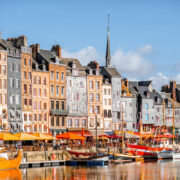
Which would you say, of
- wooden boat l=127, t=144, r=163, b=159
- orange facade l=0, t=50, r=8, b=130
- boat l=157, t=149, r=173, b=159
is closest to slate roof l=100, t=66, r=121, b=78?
boat l=157, t=149, r=173, b=159

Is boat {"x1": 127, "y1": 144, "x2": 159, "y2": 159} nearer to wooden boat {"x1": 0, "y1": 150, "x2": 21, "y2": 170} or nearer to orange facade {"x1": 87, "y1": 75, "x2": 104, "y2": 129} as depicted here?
orange facade {"x1": 87, "y1": 75, "x2": 104, "y2": 129}

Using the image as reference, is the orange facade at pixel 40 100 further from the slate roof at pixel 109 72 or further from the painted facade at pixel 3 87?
the slate roof at pixel 109 72

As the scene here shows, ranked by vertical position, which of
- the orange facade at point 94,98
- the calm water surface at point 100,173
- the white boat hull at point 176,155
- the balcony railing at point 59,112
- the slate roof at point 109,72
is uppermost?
the slate roof at point 109,72

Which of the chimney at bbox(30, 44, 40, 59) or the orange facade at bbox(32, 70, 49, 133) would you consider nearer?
the orange facade at bbox(32, 70, 49, 133)

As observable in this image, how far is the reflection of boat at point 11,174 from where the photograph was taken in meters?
63.6

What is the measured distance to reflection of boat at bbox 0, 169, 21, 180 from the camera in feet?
209

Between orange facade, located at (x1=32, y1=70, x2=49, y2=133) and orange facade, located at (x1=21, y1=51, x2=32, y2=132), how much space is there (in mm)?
974

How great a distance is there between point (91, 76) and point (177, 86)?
35952mm

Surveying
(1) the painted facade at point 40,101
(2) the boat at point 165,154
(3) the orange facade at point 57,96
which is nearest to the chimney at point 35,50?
(3) the orange facade at point 57,96

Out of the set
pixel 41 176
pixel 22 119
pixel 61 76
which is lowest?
pixel 41 176

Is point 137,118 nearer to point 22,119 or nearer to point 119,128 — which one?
point 119,128

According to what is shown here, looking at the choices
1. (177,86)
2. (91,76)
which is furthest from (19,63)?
(177,86)

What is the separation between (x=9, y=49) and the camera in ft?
313

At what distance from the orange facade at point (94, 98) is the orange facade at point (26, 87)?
47.2ft
